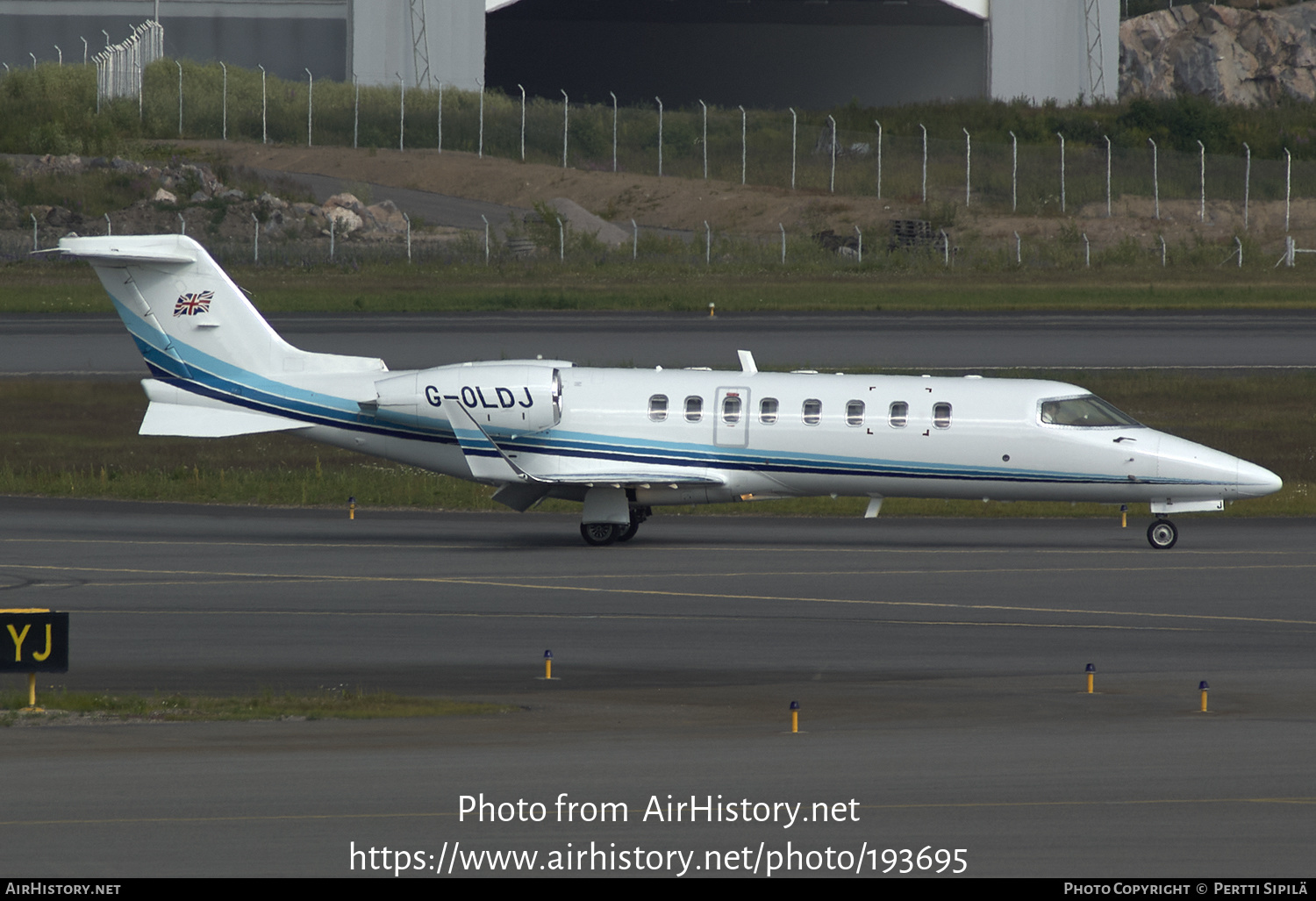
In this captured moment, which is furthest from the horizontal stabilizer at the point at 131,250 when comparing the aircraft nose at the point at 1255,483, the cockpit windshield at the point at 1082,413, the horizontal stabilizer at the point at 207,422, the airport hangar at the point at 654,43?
the airport hangar at the point at 654,43

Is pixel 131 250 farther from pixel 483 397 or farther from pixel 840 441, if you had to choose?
pixel 840 441

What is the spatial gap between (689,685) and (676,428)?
10409mm

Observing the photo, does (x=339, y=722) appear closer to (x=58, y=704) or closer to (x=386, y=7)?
(x=58, y=704)

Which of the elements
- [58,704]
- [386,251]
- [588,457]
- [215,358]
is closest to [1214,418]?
[588,457]

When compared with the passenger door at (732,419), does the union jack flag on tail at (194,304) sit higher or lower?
higher

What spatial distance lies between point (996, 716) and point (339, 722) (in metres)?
6.21

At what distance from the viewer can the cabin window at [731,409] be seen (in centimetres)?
2652

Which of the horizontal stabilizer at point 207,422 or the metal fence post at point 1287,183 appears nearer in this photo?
the horizontal stabilizer at point 207,422

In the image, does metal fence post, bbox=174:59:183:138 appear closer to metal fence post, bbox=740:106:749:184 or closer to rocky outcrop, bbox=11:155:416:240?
rocky outcrop, bbox=11:155:416:240

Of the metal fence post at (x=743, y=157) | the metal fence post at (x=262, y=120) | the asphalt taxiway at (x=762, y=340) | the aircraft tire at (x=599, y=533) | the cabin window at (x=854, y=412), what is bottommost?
the aircraft tire at (x=599, y=533)

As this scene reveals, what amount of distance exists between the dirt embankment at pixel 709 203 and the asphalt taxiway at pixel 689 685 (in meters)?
42.6

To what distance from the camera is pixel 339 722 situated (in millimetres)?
14859

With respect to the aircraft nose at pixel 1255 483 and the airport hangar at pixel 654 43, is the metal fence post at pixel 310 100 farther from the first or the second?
A: the aircraft nose at pixel 1255 483

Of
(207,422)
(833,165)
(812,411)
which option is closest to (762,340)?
(812,411)
